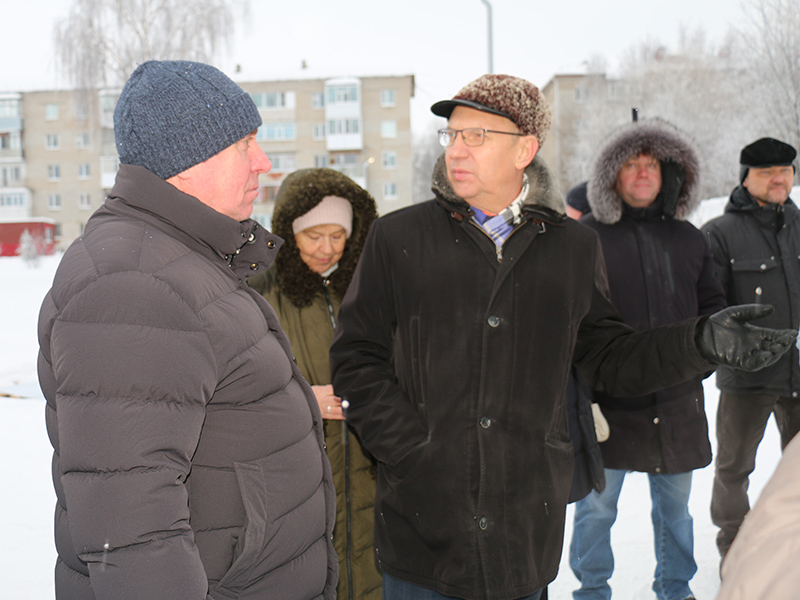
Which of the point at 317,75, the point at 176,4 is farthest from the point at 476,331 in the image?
the point at 317,75

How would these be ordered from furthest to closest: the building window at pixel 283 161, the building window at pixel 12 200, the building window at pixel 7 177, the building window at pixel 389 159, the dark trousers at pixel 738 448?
the building window at pixel 7 177 < the building window at pixel 12 200 < the building window at pixel 389 159 < the building window at pixel 283 161 < the dark trousers at pixel 738 448

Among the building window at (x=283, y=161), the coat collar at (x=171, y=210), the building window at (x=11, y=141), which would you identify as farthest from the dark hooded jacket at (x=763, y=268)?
the building window at (x=11, y=141)

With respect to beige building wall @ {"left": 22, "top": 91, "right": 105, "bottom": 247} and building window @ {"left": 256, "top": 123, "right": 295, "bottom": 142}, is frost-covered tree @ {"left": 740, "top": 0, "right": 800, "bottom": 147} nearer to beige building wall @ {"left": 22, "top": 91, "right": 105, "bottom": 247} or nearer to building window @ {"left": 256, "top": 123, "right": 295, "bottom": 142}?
A: building window @ {"left": 256, "top": 123, "right": 295, "bottom": 142}

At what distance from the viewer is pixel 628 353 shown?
2.28 metres

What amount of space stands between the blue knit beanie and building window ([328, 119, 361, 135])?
45.9m

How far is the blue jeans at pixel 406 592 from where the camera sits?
1974 millimetres

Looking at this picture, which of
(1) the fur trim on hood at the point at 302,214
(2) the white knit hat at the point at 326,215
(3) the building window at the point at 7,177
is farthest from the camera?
(3) the building window at the point at 7,177

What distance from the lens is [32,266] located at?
21219 millimetres

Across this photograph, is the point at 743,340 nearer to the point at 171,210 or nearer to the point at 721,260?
the point at 171,210

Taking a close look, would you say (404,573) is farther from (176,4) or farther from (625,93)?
(625,93)

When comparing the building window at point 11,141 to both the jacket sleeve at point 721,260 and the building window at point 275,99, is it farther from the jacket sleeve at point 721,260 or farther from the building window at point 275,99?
the jacket sleeve at point 721,260

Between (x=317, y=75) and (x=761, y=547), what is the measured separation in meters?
48.8

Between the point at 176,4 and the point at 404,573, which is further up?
the point at 176,4

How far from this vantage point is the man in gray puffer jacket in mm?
1104
